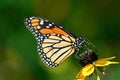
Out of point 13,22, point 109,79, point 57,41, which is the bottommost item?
point 109,79

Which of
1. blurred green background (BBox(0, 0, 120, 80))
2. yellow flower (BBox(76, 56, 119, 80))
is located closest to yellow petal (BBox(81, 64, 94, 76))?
yellow flower (BBox(76, 56, 119, 80))

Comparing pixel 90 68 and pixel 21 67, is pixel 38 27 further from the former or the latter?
pixel 21 67

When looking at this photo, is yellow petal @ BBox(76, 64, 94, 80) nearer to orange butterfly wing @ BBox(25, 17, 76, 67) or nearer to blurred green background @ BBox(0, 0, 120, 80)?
orange butterfly wing @ BBox(25, 17, 76, 67)

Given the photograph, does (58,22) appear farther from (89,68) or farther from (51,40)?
(89,68)

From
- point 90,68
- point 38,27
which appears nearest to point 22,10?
point 38,27

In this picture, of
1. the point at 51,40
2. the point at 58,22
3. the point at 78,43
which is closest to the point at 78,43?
the point at 78,43

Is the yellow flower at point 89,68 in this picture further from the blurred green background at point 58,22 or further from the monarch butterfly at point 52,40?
the blurred green background at point 58,22
